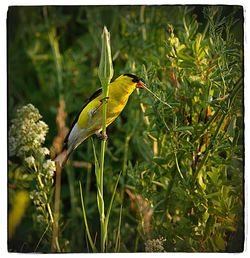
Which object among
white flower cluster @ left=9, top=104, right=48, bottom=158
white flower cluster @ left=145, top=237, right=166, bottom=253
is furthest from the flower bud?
white flower cluster @ left=145, top=237, right=166, bottom=253

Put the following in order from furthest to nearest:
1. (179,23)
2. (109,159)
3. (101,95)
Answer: (109,159), (179,23), (101,95)

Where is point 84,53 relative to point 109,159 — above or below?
above

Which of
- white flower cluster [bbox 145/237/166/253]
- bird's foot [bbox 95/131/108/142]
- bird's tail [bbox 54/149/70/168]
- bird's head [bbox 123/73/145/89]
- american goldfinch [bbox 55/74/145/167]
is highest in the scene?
bird's head [bbox 123/73/145/89]

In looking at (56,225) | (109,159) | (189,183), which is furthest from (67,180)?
(189,183)

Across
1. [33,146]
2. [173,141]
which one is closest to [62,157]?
[33,146]

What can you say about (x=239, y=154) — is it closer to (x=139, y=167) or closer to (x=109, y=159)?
(x=139, y=167)

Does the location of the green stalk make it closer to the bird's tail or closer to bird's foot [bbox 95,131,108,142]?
bird's foot [bbox 95,131,108,142]

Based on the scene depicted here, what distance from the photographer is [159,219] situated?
3.74 feet

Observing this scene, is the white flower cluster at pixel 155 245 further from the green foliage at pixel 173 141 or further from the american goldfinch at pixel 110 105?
the american goldfinch at pixel 110 105

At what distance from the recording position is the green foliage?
3.42 feet

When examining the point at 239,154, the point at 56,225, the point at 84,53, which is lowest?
the point at 56,225

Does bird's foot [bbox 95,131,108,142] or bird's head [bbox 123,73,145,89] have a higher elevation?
bird's head [bbox 123,73,145,89]

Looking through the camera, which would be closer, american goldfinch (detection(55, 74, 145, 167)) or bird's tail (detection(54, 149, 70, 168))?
american goldfinch (detection(55, 74, 145, 167))
